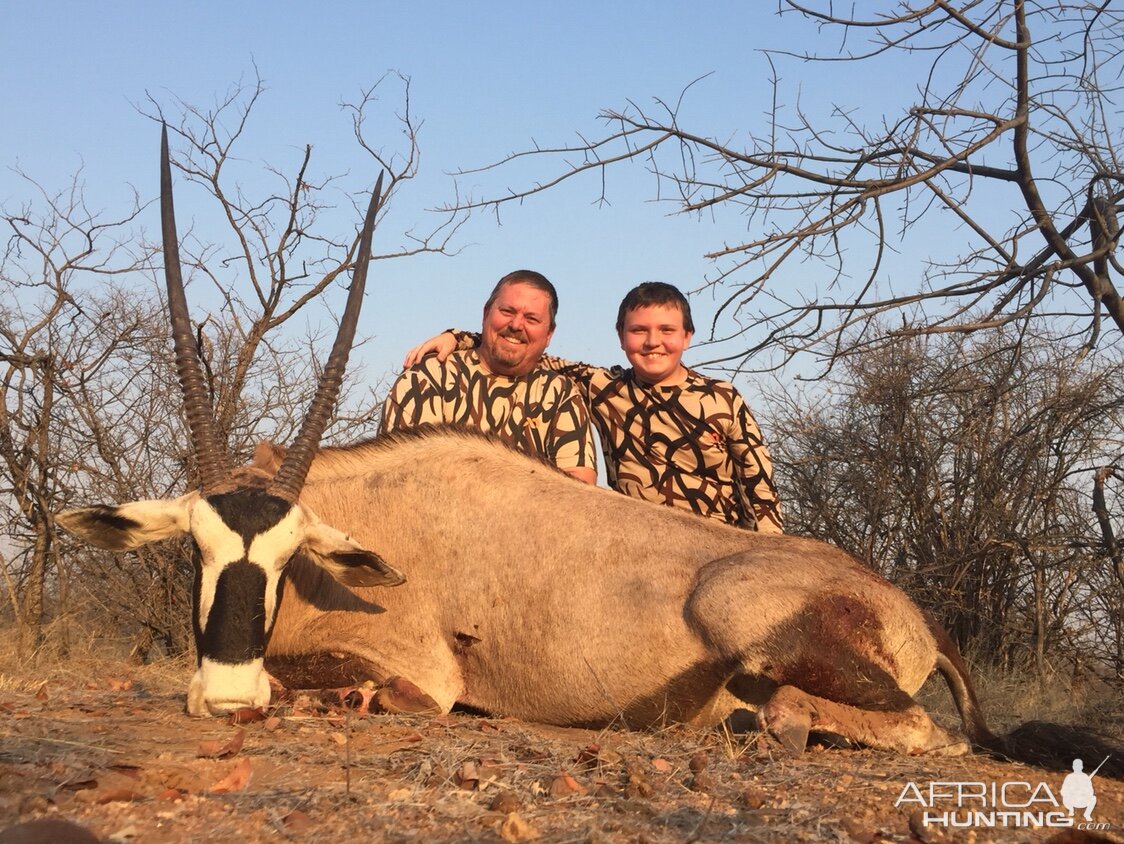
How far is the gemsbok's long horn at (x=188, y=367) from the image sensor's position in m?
5.00

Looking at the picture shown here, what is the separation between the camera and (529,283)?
684 centimetres

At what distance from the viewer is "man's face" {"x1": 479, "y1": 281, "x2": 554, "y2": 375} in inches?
264

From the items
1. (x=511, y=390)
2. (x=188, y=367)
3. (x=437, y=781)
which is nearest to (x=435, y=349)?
(x=511, y=390)

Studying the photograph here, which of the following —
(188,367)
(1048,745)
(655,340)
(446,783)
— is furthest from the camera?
(655,340)

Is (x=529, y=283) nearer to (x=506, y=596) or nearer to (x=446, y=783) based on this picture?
(x=506, y=596)

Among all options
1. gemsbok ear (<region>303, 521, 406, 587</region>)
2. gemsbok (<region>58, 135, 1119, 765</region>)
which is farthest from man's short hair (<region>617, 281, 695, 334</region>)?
gemsbok ear (<region>303, 521, 406, 587</region>)

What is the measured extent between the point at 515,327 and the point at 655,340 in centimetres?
87

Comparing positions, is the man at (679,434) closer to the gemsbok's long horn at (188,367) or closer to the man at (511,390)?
the man at (511,390)

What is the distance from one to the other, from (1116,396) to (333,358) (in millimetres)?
6208

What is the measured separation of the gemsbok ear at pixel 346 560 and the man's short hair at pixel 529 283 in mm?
2188

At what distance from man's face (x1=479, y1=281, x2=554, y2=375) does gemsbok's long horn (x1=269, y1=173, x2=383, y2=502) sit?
38.9 inches

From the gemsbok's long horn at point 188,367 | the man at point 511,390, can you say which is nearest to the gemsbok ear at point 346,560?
the gemsbok's long horn at point 188,367

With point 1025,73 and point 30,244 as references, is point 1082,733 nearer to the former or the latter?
point 1025,73

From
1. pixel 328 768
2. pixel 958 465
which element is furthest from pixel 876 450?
pixel 328 768
